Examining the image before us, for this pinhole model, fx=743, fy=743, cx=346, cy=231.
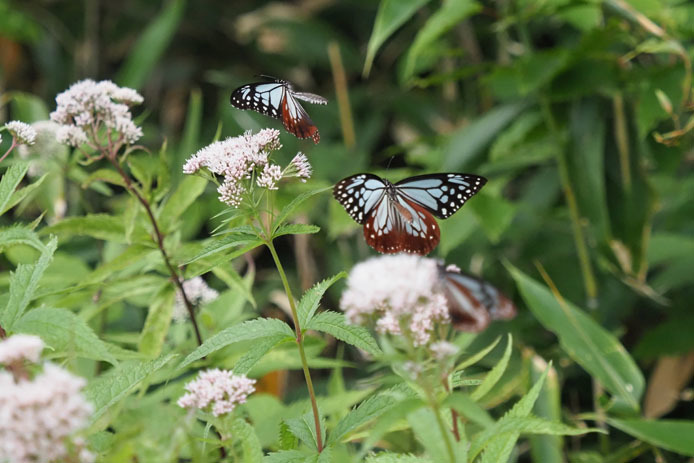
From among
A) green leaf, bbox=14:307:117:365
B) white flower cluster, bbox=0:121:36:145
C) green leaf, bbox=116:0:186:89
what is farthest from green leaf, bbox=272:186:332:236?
→ green leaf, bbox=116:0:186:89

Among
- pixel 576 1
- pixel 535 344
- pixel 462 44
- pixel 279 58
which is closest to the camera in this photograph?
pixel 576 1

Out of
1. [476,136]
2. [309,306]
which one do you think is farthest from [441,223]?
[309,306]

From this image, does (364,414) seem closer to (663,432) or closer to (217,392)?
(217,392)

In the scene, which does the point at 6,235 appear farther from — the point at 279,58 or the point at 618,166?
the point at 279,58

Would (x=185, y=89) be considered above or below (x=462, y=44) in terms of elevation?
above

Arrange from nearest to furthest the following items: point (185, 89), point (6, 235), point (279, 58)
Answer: point (6, 235) → point (279, 58) → point (185, 89)

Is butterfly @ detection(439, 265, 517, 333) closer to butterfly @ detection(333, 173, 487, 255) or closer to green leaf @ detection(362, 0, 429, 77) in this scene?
butterfly @ detection(333, 173, 487, 255)

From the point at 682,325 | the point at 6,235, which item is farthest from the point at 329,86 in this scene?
the point at 6,235
